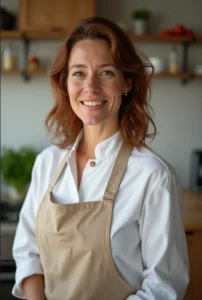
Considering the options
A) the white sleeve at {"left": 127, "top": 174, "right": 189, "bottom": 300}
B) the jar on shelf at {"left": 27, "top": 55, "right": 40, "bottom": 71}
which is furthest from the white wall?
the white sleeve at {"left": 127, "top": 174, "right": 189, "bottom": 300}

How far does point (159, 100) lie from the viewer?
263 cm

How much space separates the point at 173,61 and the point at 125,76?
1491 mm

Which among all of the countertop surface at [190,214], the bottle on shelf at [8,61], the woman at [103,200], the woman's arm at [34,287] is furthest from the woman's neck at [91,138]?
the bottle on shelf at [8,61]

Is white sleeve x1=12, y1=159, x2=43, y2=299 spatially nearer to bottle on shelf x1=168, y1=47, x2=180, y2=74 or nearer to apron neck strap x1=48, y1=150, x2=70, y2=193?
apron neck strap x1=48, y1=150, x2=70, y2=193

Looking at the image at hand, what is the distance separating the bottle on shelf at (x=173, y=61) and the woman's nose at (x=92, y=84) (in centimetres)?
151

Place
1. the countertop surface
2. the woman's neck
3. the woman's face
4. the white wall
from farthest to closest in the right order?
1. the white wall
2. the countertop surface
3. the woman's neck
4. the woman's face

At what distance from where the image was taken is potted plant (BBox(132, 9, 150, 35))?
7.89 ft

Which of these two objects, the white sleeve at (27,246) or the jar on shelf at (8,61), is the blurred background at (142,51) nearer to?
the jar on shelf at (8,61)

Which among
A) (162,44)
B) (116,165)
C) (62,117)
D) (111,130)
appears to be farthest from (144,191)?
(162,44)

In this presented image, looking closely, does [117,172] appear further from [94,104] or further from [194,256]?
[194,256]

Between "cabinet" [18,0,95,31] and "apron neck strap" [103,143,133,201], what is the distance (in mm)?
1432

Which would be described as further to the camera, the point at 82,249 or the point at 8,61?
the point at 8,61

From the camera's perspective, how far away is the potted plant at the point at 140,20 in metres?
2.41

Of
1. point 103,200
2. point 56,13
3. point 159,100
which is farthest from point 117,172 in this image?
point 159,100
